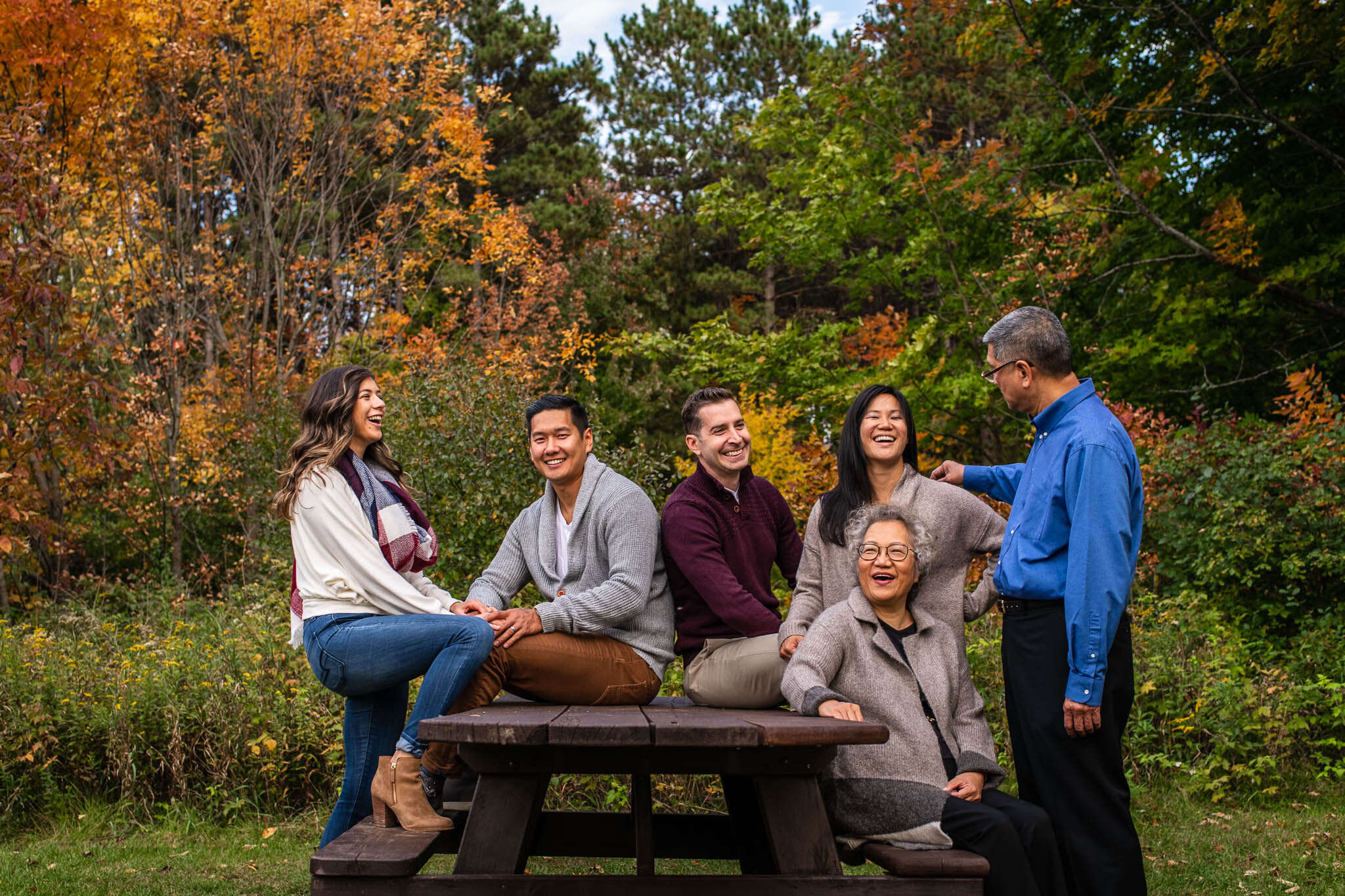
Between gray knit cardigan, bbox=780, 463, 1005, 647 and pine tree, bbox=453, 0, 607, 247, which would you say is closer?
gray knit cardigan, bbox=780, 463, 1005, 647

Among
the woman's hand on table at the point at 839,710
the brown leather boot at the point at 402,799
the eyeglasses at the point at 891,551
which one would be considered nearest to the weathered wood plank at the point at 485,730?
the brown leather boot at the point at 402,799

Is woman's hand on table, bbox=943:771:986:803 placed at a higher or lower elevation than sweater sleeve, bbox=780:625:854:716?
lower

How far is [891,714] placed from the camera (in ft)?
9.92

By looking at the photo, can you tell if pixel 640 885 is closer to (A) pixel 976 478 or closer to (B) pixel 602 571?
(B) pixel 602 571

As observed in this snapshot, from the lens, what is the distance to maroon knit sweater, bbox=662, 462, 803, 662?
3383mm

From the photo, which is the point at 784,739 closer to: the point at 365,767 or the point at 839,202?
the point at 365,767

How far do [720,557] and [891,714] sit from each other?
757mm

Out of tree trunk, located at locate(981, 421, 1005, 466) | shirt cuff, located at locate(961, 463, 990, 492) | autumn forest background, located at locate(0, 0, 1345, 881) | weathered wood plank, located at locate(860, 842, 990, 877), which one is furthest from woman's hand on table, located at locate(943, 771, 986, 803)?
tree trunk, located at locate(981, 421, 1005, 466)

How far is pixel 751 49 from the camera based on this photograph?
83.5 feet

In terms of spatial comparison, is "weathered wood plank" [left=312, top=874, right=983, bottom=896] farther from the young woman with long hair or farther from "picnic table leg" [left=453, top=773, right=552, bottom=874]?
the young woman with long hair

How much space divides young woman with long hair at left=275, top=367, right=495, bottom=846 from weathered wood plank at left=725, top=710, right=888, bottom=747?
1.00 m

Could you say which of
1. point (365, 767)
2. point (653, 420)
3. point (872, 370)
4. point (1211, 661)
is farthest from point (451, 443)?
point (653, 420)

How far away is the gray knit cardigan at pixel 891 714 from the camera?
2.92 meters

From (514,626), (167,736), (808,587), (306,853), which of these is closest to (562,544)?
(514,626)
